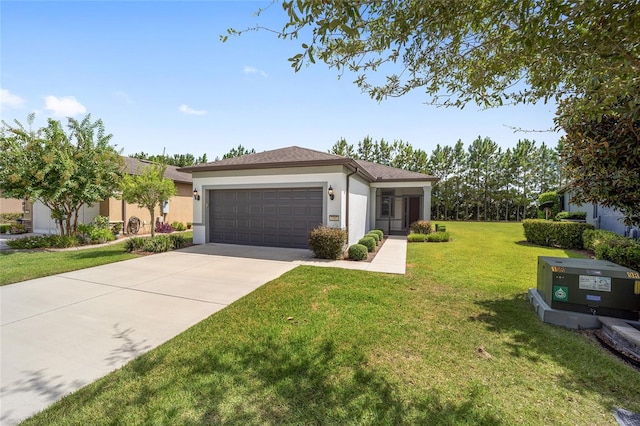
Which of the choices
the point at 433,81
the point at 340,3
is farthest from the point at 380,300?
the point at 340,3

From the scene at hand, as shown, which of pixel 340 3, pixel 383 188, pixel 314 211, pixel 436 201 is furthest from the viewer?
pixel 436 201

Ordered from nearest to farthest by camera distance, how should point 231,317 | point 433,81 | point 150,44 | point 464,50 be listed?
point 464,50, point 433,81, point 231,317, point 150,44

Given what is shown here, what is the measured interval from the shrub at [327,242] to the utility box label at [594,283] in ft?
19.4

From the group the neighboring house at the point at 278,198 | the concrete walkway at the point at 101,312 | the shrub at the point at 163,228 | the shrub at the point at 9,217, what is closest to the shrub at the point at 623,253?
the concrete walkway at the point at 101,312

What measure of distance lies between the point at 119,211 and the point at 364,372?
55.0ft

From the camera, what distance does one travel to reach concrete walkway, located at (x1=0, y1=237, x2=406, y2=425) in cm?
301

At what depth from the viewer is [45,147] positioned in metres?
11.0

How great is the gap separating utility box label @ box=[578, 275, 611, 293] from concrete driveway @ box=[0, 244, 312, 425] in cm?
585

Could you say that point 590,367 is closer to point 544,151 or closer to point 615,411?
point 615,411

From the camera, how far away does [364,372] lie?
3.11 meters

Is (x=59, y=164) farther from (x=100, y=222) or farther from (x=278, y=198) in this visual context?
(x=278, y=198)

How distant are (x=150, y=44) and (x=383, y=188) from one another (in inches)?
528

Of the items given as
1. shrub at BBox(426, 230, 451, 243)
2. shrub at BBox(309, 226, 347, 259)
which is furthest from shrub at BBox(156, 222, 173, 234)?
shrub at BBox(426, 230, 451, 243)

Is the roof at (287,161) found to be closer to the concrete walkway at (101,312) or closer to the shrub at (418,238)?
the concrete walkway at (101,312)
